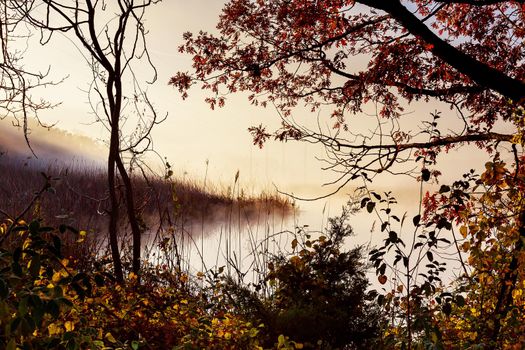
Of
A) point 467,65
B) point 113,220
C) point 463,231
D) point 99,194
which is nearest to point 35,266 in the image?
point 463,231

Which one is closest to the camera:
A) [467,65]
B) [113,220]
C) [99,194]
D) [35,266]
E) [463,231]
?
[35,266]

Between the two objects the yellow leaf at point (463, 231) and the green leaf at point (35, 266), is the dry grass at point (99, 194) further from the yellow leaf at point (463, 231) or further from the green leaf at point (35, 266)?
the green leaf at point (35, 266)

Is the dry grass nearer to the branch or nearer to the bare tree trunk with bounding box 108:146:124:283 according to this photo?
the bare tree trunk with bounding box 108:146:124:283

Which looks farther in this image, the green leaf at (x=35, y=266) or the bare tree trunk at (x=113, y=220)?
the bare tree trunk at (x=113, y=220)

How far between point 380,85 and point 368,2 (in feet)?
4.82

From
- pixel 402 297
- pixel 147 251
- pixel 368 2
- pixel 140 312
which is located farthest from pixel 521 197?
pixel 147 251

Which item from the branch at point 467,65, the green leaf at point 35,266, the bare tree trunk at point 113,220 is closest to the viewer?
the green leaf at point 35,266

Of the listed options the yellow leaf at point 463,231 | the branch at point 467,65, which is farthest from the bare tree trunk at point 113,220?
the yellow leaf at point 463,231

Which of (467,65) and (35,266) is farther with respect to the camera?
(467,65)

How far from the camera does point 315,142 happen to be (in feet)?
21.7

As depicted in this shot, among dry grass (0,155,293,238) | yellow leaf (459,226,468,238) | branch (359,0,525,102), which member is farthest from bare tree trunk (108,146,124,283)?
dry grass (0,155,293,238)

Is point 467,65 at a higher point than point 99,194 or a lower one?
higher

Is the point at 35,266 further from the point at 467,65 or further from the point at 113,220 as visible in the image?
the point at 467,65

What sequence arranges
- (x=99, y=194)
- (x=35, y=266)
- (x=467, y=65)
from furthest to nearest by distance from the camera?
1. (x=99, y=194)
2. (x=467, y=65)
3. (x=35, y=266)
